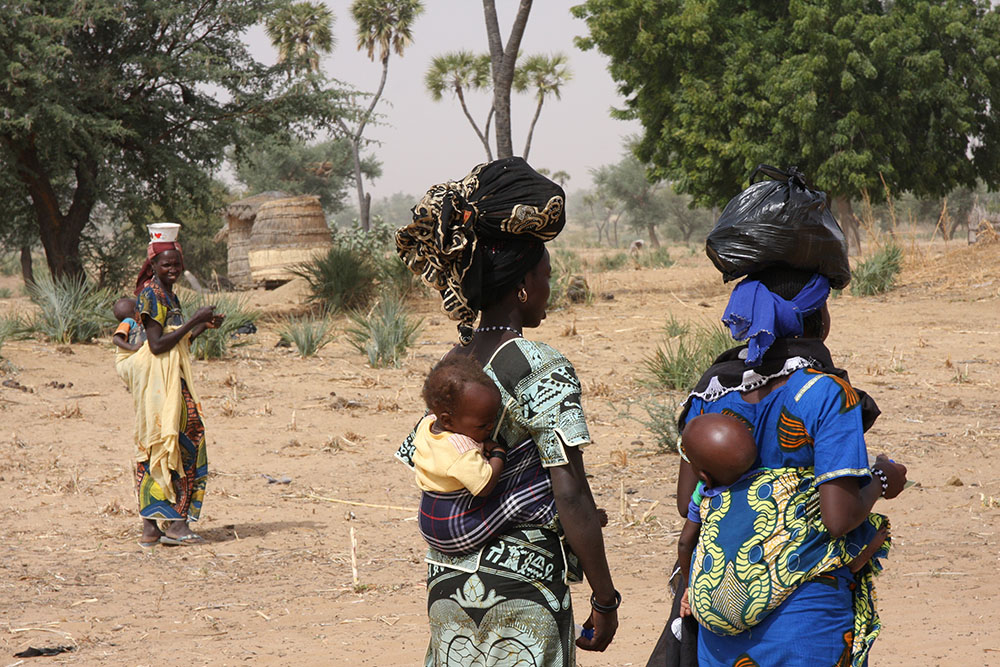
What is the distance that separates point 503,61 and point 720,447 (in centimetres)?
1617

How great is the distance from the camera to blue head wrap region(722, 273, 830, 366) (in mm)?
2207

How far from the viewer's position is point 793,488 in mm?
2188

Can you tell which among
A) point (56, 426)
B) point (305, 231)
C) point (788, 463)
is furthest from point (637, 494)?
point (305, 231)

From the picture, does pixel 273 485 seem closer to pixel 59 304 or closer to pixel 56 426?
pixel 56 426

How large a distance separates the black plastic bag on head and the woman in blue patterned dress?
2.0 inches

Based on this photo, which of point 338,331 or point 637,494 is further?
point 338,331

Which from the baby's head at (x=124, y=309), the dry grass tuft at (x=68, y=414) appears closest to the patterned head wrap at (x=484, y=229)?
the baby's head at (x=124, y=309)

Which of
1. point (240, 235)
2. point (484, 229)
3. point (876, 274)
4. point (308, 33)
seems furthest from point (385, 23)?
point (484, 229)

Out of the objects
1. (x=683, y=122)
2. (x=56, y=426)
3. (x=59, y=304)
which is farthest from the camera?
(x=683, y=122)

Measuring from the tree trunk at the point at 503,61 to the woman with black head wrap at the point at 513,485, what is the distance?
49.2 feet

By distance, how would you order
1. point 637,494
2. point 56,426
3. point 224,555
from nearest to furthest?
point 224,555 → point 637,494 → point 56,426

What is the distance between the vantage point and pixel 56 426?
933 cm

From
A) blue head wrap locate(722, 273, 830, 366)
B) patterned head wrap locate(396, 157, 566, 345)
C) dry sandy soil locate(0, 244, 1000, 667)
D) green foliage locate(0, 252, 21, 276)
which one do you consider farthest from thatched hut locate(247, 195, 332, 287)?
green foliage locate(0, 252, 21, 276)

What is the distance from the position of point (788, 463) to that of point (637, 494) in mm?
4737
